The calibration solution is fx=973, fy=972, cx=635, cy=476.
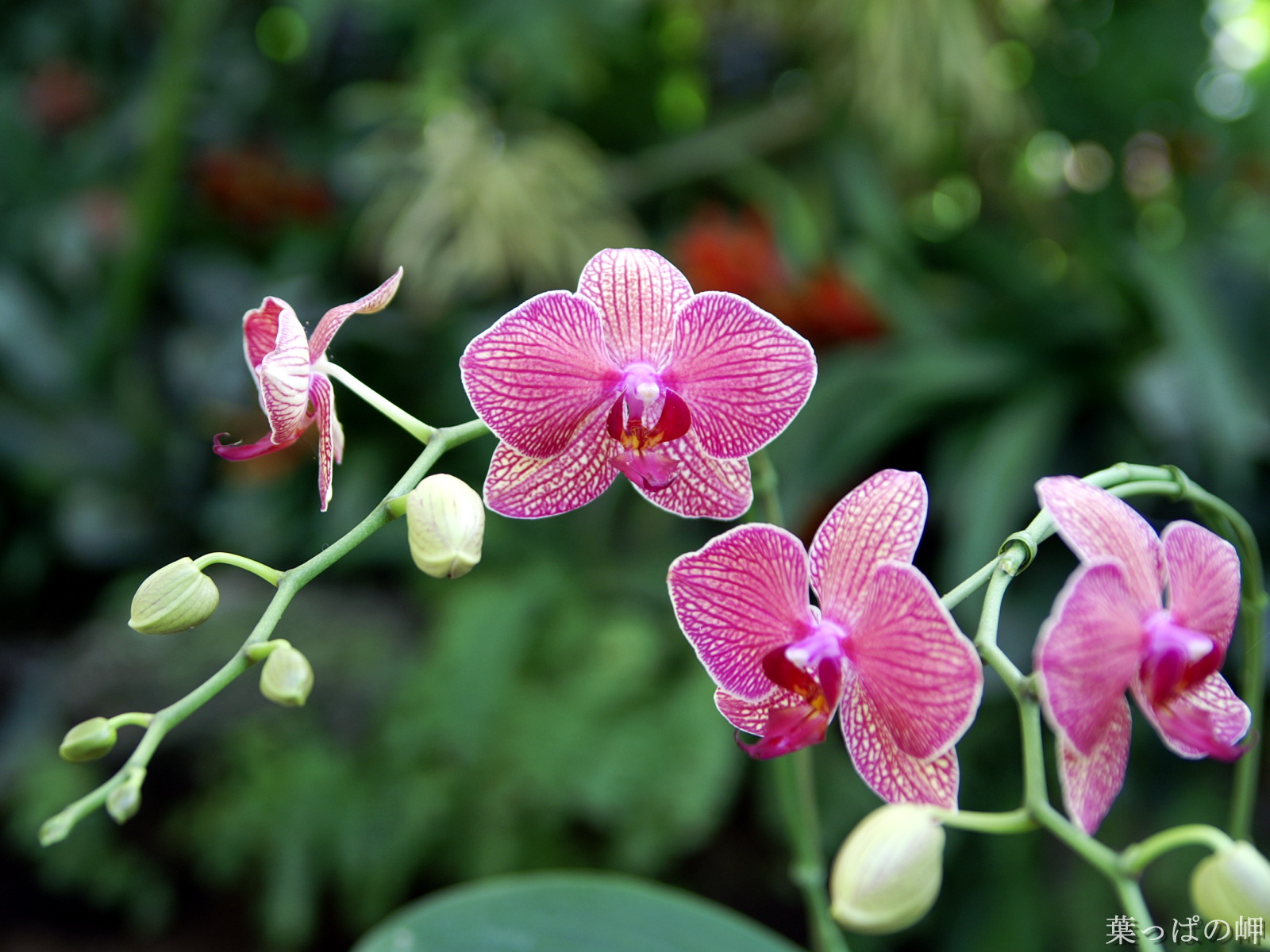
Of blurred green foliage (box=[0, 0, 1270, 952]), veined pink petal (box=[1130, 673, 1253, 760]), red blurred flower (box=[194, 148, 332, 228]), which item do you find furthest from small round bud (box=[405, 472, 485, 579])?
red blurred flower (box=[194, 148, 332, 228])

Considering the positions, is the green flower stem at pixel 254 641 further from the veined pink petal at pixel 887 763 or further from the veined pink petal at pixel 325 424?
the veined pink petal at pixel 887 763

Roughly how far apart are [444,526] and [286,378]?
9 centimetres

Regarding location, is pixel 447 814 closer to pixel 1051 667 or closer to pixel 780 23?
pixel 1051 667

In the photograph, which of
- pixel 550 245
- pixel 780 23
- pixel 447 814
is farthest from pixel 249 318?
pixel 780 23

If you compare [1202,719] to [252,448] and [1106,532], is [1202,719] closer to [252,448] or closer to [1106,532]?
[1106,532]

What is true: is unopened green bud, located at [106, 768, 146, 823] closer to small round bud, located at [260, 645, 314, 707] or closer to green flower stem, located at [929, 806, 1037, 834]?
small round bud, located at [260, 645, 314, 707]

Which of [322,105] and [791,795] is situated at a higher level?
[791,795]

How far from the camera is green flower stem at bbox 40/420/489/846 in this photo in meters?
0.27

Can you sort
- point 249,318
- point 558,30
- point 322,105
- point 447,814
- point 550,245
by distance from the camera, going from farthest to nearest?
point 322,105 → point 550,245 → point 558,30 → point 447,814 → point 249,318

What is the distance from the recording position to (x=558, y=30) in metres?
1.51

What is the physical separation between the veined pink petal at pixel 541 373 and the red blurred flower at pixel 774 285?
3.26ft

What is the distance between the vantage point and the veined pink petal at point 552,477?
0.37 metres

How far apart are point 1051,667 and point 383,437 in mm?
1386

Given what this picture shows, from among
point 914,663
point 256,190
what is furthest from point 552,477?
point 256,190
